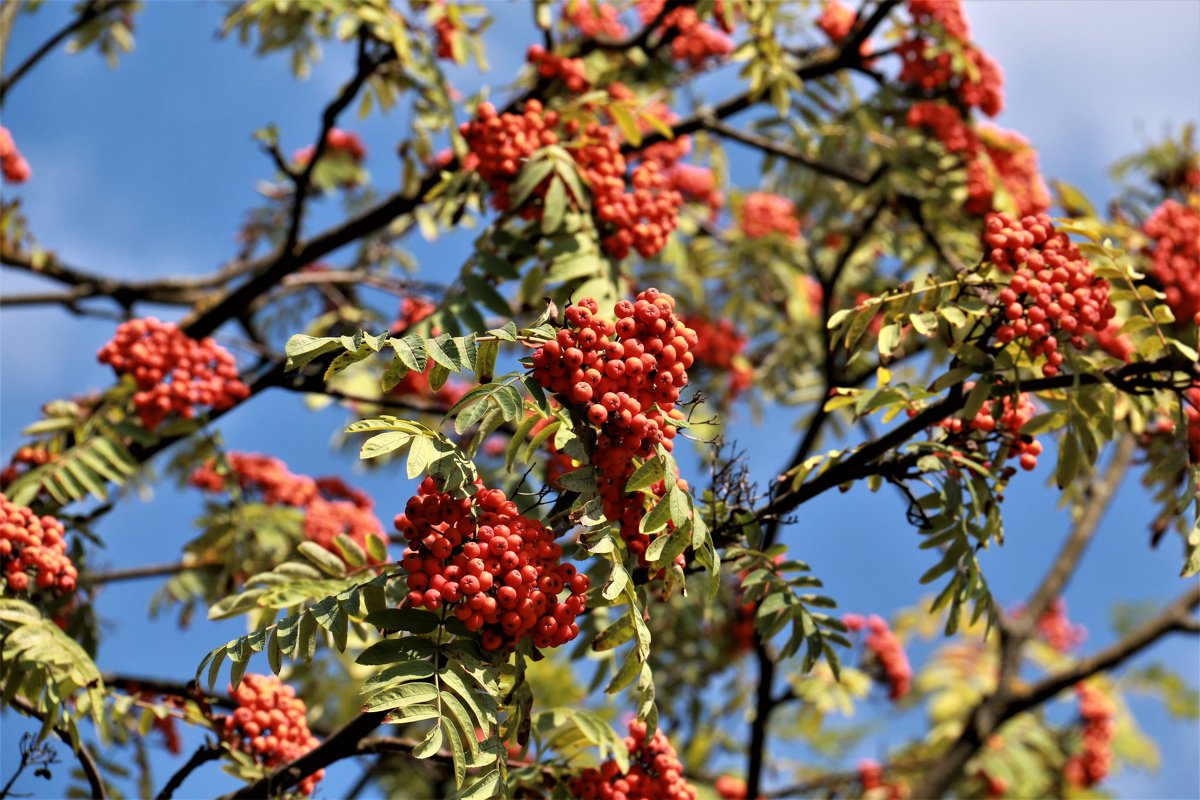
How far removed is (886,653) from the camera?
26.9 ft

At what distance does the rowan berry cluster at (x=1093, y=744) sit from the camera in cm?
983

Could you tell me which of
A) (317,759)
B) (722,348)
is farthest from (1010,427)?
(722,348)

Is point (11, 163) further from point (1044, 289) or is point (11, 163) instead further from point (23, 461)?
point (1044, 289)

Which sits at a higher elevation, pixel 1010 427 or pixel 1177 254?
pixel 1177 254

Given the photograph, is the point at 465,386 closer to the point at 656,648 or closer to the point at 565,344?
the point at 656,648

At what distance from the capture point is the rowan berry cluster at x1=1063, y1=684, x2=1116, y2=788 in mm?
9828

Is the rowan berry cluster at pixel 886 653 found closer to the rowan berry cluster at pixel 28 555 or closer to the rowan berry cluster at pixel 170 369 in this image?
the rowan berry cluster at pixel 170 369

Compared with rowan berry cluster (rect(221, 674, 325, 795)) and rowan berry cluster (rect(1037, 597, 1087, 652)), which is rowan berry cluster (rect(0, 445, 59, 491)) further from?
rowan berry cluster (rect(1037, 597, 1087, 652))

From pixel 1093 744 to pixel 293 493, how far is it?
275 inches

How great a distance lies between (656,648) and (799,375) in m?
2.27

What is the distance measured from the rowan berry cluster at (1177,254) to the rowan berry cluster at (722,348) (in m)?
3.03

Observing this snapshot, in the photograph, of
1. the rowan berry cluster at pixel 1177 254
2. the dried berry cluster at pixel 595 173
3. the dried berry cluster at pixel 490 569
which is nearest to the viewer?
the dried berry cluster at pixel 490 569

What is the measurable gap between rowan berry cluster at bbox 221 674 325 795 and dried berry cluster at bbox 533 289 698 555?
5.19 feet

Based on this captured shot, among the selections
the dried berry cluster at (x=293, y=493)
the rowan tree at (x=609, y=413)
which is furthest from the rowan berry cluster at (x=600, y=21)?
the dried berry cluster at (x=293, y=493)
